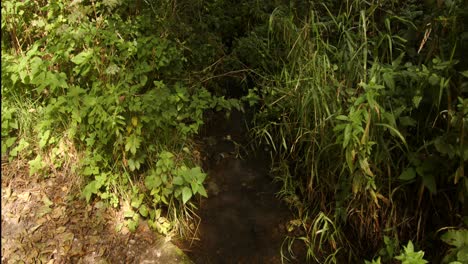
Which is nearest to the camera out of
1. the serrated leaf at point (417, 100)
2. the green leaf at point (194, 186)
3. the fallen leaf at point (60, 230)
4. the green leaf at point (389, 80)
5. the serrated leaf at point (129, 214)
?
the serrated leaf at point (417, 100)

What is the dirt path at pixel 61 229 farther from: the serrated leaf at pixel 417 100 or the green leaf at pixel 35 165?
the serrated leaf at pixel 417 100

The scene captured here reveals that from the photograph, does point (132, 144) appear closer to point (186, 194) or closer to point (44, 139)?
point (186, 194)

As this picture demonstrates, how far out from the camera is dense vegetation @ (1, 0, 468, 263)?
113 inches

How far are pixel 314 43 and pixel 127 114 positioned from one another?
1.76 m

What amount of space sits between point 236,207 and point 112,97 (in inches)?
57.3

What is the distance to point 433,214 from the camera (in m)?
3.05

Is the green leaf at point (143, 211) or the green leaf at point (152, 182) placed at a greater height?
the green leaf at point (152, 182)

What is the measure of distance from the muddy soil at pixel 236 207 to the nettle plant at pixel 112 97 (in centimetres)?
37

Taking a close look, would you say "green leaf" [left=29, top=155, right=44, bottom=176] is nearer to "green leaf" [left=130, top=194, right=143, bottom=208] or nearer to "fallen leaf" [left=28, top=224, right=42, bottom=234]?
"fallen leaf" [left=28, top=224, right=42, bottom=234]

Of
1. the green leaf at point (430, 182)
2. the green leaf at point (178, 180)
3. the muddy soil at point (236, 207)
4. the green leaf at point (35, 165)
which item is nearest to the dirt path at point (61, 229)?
the green leaf at point (35, 165)

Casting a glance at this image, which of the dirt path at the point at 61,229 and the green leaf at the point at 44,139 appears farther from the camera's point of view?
the green leaf at the point at 44,139

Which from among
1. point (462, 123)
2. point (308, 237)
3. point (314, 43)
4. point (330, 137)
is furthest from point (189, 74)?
point (462, 123)

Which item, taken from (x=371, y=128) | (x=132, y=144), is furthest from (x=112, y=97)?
(x=371, y=128)

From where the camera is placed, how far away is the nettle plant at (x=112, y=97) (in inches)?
128
